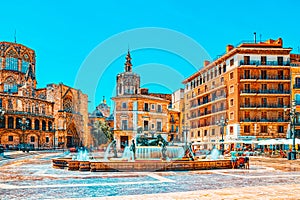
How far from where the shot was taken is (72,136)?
7438 centimetres

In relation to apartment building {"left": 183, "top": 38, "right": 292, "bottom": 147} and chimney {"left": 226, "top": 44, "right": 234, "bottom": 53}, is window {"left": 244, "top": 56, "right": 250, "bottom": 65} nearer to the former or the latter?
apartment building {"left": 183, "top": 38, "right": 292, "bottom": 147}

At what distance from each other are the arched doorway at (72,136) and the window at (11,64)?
17.0 meters

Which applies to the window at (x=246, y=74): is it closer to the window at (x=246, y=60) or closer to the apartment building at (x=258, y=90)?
the apartment building at (x=258, y=90)

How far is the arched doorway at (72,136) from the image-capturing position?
2867 inches

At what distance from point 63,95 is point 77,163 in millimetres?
59781

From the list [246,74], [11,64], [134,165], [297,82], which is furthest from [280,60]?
[11,64]

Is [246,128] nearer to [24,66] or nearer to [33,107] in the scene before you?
[33,107]

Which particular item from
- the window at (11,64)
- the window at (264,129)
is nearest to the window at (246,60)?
the window at (264,129)

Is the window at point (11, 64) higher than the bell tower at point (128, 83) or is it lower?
higher

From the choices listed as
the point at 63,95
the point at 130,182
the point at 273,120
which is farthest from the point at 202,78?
the point at 130,182

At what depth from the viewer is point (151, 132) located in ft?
181

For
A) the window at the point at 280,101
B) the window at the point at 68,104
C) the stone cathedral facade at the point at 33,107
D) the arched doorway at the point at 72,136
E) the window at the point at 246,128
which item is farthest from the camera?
the window at the point at 68,104

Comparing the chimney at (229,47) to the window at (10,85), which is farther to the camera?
the window at (10,85)

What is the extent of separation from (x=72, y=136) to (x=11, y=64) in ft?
64.9
